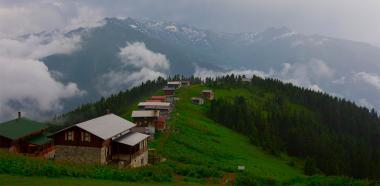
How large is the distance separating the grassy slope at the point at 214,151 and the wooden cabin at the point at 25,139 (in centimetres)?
1873

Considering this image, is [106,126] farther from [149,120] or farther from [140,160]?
[149,120]

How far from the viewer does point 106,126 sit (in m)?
67.5

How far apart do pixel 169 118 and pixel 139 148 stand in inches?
1583

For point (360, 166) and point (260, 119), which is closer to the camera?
point (360, 166)

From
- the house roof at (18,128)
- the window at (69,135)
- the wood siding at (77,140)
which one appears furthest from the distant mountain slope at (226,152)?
the house roof at (18,128)

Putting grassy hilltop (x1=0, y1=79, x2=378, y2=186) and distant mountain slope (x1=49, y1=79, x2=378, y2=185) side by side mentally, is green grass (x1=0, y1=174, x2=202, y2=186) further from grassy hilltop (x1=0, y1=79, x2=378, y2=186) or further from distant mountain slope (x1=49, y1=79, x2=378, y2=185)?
distant mountain slope (x1=49, y1=79, x2=378, y2=185)

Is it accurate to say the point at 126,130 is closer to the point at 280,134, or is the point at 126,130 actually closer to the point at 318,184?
the point at 318,184

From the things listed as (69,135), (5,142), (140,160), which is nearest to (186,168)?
(140,160)

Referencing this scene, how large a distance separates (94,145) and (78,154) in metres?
→ 2.90

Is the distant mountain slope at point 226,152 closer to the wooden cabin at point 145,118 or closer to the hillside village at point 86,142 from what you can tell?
the wooden cabin at point 145,118

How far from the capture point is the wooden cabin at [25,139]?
7071 cm

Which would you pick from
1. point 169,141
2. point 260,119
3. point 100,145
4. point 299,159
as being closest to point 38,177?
point 100,145

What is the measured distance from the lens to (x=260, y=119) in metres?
140

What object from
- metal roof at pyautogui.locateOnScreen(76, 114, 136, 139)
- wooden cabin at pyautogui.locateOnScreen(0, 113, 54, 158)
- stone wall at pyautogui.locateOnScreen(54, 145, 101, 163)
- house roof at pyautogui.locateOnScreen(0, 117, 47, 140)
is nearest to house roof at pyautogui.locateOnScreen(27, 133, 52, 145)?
wooden cabin at pyautogui.locateOnScreen(0, 113, 54, 158)
